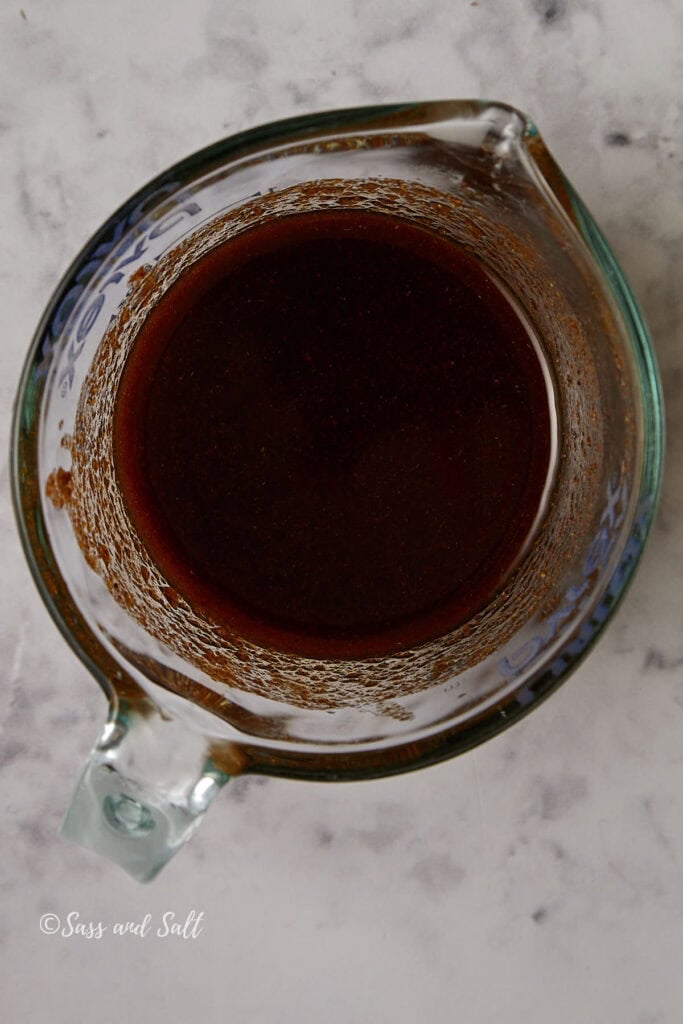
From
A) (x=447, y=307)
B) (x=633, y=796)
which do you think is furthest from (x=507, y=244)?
(x=633, y=796)

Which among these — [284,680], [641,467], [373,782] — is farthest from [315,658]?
[641,467]

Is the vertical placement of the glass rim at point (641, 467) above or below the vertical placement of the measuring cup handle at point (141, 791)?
above

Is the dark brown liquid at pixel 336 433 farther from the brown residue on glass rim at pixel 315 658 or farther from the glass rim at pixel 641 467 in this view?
the glass rim at pixel 641 467

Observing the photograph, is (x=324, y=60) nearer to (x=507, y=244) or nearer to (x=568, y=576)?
(x=507, y=244)

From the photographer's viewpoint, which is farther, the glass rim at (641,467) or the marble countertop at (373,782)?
the marble countertop at (373,782)

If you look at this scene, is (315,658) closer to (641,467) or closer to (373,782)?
(373,782)

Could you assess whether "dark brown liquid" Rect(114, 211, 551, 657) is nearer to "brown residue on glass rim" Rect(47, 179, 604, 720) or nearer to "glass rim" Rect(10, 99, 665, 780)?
"brown residue on glass rim" Rect(47, 179, 604, 720)

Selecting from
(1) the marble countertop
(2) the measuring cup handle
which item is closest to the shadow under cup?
(2) the measuring cup handle

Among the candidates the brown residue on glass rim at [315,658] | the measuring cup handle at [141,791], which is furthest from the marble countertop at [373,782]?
the measuring cup handle at [141,791]
